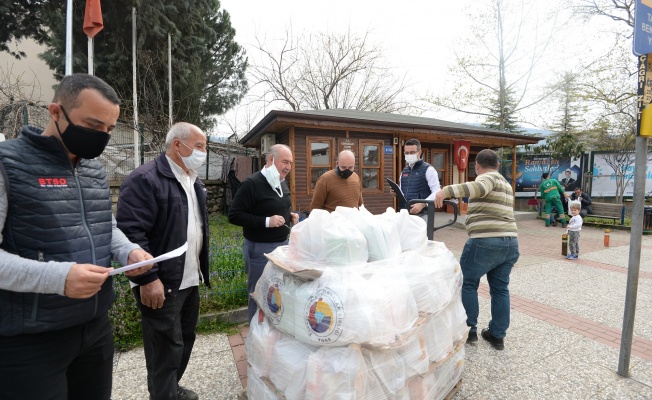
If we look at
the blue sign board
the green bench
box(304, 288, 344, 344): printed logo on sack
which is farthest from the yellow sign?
the green bench

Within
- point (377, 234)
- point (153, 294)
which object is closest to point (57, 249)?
point (153, 294)

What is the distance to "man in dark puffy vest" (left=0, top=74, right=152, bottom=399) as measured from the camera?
1.19 meters

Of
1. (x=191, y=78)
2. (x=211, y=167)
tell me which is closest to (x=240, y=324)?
(x=211, y=167)

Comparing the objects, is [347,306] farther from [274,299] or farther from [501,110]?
[501,110]

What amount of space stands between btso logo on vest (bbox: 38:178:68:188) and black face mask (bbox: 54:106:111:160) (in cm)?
13

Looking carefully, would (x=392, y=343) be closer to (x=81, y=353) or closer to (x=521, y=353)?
(x=81, y=353)

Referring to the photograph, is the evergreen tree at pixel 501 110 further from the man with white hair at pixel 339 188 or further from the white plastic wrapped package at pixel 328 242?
the white plastic wrapped package at pixel 328 242

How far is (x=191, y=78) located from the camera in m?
14.6

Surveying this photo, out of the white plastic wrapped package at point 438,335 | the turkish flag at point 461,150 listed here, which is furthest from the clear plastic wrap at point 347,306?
the turkish flag at point 461,150

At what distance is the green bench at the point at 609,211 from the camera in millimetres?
10625

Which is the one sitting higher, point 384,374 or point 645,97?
point 645,97

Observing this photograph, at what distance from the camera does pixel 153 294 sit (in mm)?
1865

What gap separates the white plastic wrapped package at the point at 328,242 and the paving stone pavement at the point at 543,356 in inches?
53.8

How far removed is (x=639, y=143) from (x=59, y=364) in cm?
418
